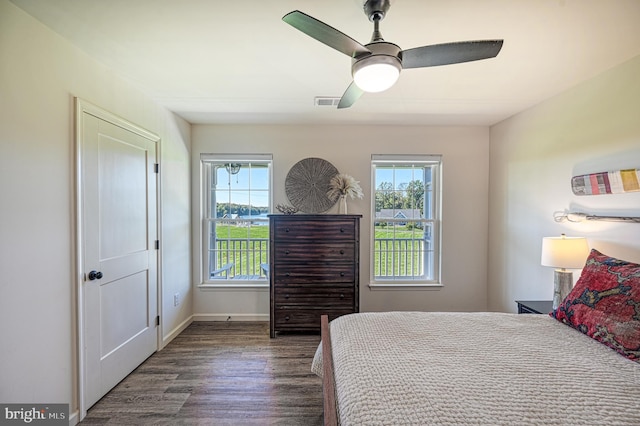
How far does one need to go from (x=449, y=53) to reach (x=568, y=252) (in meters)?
1.86

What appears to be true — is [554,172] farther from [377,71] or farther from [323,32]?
[323,32]

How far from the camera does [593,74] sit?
2.12 metres

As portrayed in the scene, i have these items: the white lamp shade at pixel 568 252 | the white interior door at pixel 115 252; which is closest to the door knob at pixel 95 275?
the white interior door at pixel 115 252

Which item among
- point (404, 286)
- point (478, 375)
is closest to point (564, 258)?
point (478, 375)

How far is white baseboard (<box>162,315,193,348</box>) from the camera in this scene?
9.42 feet

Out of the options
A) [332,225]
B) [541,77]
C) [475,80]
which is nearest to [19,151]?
[332,225]

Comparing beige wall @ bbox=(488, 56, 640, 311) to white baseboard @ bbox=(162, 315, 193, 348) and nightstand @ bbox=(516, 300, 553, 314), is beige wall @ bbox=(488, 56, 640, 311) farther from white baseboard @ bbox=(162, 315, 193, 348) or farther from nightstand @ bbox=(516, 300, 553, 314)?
white baseboard @ bbox=(162, 315, 193, 348)

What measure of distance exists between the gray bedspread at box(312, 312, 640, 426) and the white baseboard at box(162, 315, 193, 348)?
6.76ft

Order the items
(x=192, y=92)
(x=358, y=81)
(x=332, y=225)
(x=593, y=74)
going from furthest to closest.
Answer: (x=332, y=225)
(x=192, y=92)
(x=593, y=74)
(x=358, y=81)

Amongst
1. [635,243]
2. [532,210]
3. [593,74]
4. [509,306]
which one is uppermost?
[593,74]

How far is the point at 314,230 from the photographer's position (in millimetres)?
3027

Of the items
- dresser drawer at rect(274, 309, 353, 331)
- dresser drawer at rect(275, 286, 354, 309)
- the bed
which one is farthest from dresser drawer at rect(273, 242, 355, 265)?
the bed

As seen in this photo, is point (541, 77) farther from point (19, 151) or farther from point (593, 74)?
point (19, 151)

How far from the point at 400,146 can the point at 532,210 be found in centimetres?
159
